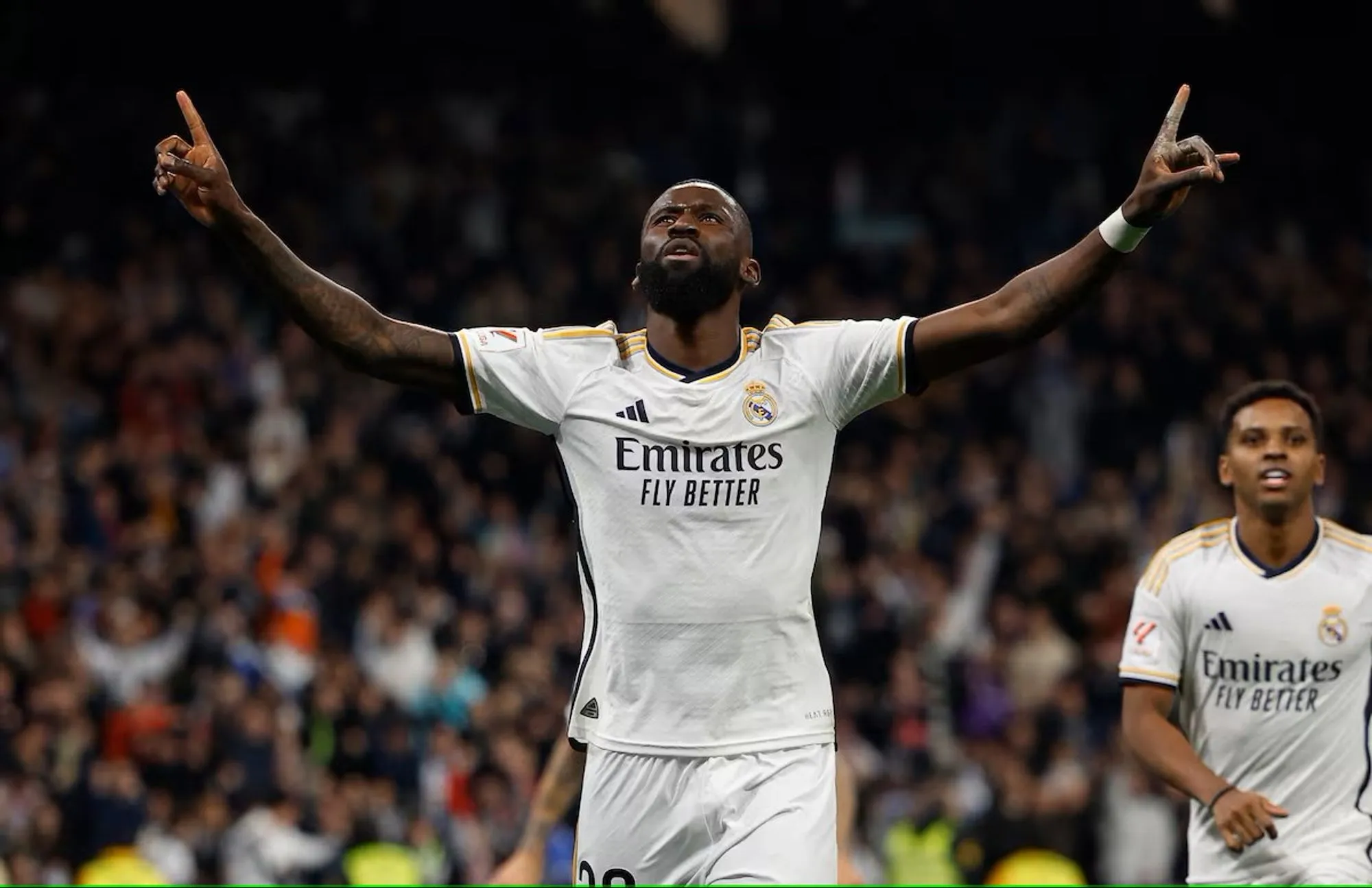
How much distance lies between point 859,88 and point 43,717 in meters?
12.3

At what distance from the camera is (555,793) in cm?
743

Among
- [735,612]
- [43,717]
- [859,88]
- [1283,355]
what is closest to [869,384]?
[735,612]

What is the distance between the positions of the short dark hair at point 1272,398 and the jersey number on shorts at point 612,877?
9.80 ft

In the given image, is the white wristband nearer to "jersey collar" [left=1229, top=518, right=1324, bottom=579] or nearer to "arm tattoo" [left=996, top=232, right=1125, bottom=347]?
"arm tattoo" [left=996, top=232, right=1125, bottom=347]

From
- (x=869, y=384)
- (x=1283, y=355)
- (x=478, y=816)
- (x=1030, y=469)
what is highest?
(x=1283, y=355)

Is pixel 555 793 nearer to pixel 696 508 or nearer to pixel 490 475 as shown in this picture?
pixel 696 508

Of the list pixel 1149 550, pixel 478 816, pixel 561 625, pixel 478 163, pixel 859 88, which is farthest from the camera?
pixel 859 88

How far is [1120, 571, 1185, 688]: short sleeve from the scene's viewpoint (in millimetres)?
7637

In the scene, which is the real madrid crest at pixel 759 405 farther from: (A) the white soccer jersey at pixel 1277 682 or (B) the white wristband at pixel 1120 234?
(A) the white soccer jersey at pixel 1277 682

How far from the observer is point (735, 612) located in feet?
20.2

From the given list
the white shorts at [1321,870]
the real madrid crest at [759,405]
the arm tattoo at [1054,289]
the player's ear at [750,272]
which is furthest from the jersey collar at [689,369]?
the white shorts at [1321,870]

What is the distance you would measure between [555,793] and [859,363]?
2.07m

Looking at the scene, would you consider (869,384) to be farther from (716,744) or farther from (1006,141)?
(1006,141)

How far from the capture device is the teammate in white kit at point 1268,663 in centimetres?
741
